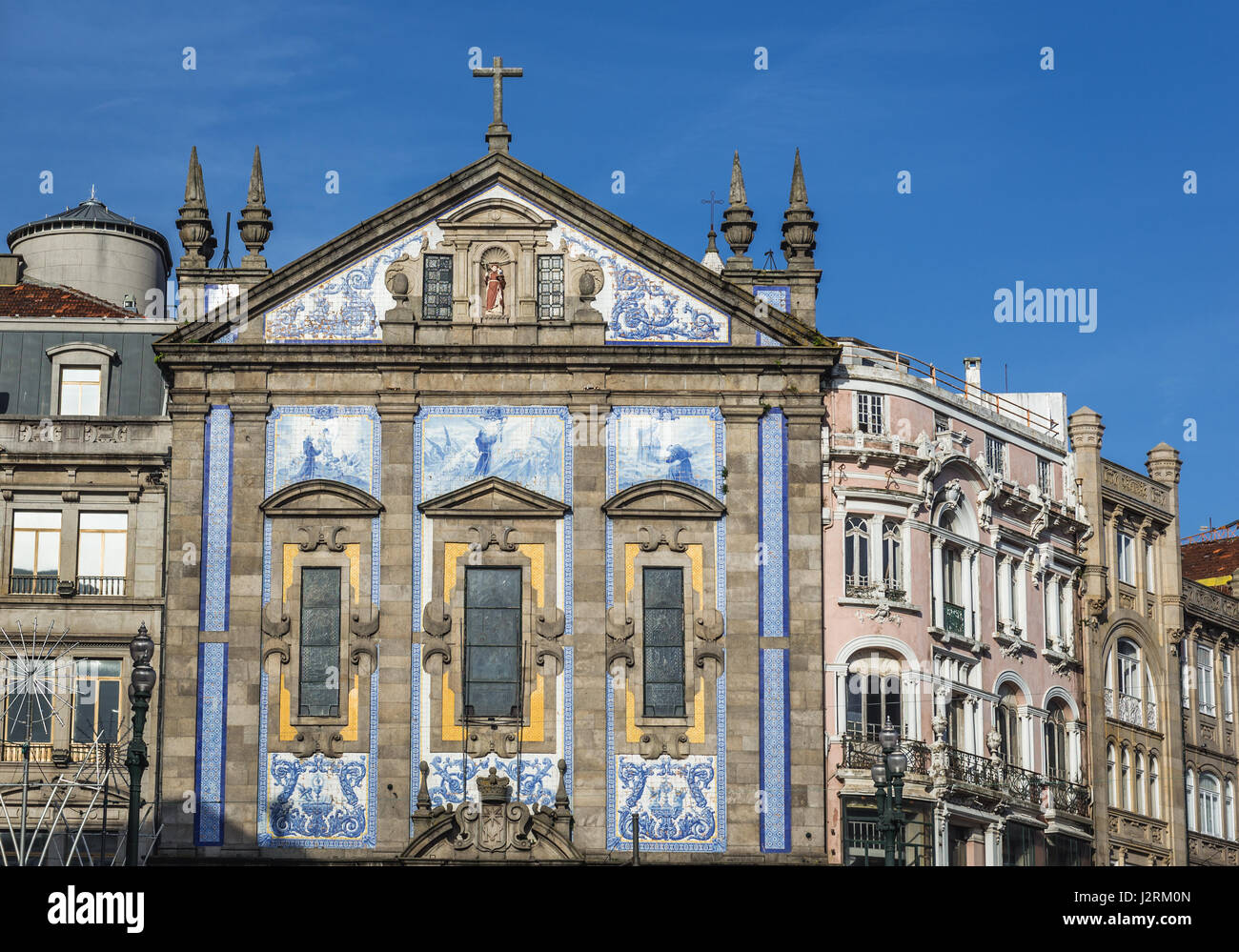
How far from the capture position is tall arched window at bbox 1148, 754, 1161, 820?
62.1m

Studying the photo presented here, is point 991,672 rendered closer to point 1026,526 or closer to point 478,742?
point 1026,526

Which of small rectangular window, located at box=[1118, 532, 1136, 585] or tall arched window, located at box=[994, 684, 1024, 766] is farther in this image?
small rectangular window, located at box=[1118, 532, 1136, 585]

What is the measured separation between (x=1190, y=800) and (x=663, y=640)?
19.9m

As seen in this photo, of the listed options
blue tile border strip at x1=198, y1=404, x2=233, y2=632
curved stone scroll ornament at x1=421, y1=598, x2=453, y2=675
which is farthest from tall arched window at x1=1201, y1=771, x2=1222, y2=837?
blue tile border strip at x1=198, y1=404, x2=233, y2=632

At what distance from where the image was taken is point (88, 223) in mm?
67500

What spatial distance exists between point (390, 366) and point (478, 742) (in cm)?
834

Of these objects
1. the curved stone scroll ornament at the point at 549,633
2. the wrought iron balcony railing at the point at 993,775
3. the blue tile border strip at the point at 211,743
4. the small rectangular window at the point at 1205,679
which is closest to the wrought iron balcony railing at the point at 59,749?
the blue tile border strip at the point at 211,743

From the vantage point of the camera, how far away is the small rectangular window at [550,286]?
52.8 m

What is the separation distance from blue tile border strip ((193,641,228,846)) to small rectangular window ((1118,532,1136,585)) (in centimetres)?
2423

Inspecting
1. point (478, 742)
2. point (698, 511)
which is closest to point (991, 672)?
point (698, 511)

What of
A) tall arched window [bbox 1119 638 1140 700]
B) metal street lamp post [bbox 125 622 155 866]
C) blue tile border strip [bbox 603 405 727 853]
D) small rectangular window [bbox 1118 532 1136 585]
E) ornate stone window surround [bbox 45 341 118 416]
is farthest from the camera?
small rectangular window [bbox 1118 532 1136 585]

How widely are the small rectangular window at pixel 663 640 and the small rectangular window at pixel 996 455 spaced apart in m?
10.4

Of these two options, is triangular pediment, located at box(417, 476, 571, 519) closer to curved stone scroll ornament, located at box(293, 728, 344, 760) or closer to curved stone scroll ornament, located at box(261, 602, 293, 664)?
curved stone scroll ornament, located at box(261, 602, 293, 664)

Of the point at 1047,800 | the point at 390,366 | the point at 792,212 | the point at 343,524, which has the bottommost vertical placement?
the point at 1047,800
